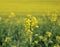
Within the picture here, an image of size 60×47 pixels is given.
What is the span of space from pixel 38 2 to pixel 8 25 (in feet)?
2.90

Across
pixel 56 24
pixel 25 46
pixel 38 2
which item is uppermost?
pixel 38 2

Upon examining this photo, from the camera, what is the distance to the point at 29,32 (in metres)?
3.36

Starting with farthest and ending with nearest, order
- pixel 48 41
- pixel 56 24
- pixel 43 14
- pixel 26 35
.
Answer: pixel 43 14 → pixel 56 24 → pixel 48 41 → pixel 26 35

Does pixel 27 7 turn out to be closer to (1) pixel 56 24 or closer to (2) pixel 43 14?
(2) pixel 43 14

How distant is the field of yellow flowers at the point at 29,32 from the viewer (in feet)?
11.5

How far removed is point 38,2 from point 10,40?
48.6 inches

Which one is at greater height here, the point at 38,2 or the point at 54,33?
the point at 38,2

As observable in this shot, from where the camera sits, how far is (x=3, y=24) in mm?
3992

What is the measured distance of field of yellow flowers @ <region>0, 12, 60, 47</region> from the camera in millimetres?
3501

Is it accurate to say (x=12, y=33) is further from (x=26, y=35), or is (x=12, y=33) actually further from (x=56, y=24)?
(x=56, y=24)

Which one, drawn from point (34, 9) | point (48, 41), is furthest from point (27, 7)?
point (48, 41)

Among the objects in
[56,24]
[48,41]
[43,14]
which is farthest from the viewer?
[43,14]

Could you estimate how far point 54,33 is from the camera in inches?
152

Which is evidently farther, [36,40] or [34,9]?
[34,9]
